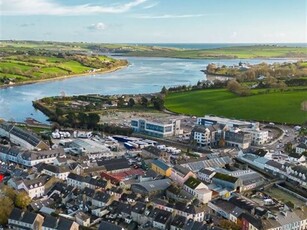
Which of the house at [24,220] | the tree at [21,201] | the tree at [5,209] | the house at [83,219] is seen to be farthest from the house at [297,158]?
the tree at [5,209]

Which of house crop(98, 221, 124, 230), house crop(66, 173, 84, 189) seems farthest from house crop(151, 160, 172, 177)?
house crop(98, 221, 124, 230)

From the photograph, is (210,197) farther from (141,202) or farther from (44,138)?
(44,138)

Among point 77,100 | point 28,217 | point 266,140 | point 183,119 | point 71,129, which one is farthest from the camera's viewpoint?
point 77,100

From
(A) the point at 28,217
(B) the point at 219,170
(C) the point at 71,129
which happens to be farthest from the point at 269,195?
(C) the point at 71,129

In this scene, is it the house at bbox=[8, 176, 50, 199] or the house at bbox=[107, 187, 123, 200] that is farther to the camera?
the house at bbox=[8, 176, 50, 199]

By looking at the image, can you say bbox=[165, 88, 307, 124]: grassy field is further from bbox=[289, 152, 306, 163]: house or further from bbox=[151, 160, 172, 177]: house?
bbox=[151, 160, 172, 177]: house

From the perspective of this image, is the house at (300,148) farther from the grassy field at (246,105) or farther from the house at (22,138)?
the house at (22,138)

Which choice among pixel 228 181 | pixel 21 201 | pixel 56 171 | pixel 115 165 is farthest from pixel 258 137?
pixel 21 201
